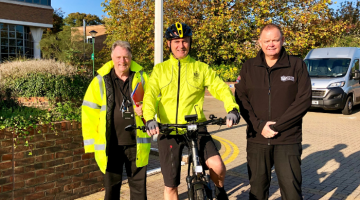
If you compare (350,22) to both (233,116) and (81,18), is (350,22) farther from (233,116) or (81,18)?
(81,18)

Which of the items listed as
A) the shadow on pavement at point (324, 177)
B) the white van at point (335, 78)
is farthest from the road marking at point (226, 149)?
the white van at point (335, 78)

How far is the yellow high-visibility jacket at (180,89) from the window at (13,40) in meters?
26.9

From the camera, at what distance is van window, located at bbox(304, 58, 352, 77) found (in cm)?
1344

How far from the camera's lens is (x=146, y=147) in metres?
3.61

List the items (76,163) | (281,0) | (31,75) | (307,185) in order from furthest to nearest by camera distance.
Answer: (281,0)
(31,75)
(307,185)
(76,163)

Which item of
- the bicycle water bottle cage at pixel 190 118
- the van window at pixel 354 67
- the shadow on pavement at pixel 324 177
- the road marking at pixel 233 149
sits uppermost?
the van window at pixel 354 67

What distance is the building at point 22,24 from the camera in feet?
87.3

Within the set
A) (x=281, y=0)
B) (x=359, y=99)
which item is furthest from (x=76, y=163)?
(x=281, y=0)

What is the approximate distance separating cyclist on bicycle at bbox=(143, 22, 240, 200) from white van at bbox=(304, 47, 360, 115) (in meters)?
11.0

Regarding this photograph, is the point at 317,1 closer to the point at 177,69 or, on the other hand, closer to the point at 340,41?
the point at 340,41

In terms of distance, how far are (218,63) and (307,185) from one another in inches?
765

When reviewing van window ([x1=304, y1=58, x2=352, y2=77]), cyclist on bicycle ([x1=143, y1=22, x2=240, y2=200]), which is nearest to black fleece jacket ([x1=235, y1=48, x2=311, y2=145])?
cyclist on bicycle ([x1=143, y1=22, x2=240, y2=200])

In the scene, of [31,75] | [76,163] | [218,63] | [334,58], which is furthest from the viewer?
[218,63]

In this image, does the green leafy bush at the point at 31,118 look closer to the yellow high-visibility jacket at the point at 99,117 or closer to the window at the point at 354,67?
the yellow high-visibility jacket at the point at 99,117
